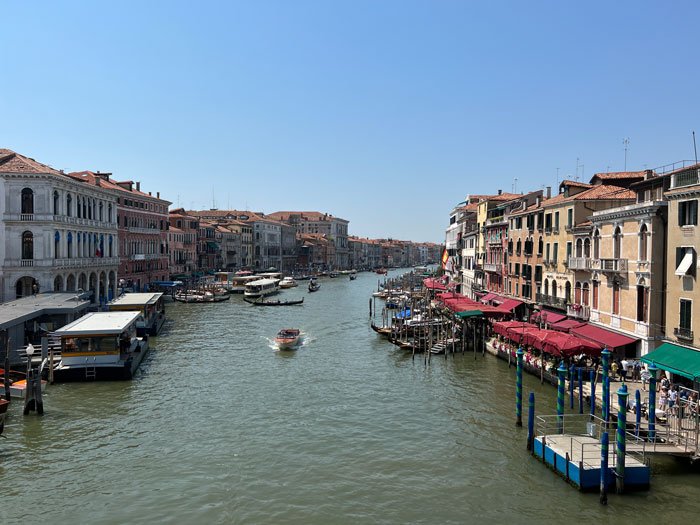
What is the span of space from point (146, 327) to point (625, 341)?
1057 inches

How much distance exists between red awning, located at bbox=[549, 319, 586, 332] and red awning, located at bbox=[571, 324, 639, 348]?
0.34 m

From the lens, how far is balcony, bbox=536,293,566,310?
30672 mm

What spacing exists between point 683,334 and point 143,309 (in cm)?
2990

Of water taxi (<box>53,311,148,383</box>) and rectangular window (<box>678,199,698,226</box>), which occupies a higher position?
rectangular window (<box>678,199,698,226</box>)

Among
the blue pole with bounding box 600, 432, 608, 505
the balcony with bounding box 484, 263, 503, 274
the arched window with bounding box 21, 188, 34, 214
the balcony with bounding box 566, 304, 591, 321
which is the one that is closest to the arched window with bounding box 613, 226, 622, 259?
the balcony with bounding box 566, 304, 591, 321

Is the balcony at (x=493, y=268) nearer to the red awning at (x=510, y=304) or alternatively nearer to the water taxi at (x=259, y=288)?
the red awning at (x=510, y=304)

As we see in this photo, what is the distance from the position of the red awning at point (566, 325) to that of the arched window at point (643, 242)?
560 cm

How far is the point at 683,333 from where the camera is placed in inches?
780

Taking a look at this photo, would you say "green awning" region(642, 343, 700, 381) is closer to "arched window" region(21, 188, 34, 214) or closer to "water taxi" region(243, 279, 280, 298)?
"arched window" region(21, 188, 34, 214)

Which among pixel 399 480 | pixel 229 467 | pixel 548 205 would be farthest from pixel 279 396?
pixel 548 205

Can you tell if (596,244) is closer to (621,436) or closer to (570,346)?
(570,346)

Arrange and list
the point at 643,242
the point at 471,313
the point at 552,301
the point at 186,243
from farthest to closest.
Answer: the point at 186,243
the point at 471,313
the point at 552,301
the point at 643,242

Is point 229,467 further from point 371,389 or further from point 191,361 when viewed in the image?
point 191,361

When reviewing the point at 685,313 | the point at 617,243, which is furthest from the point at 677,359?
the point at 617,243
